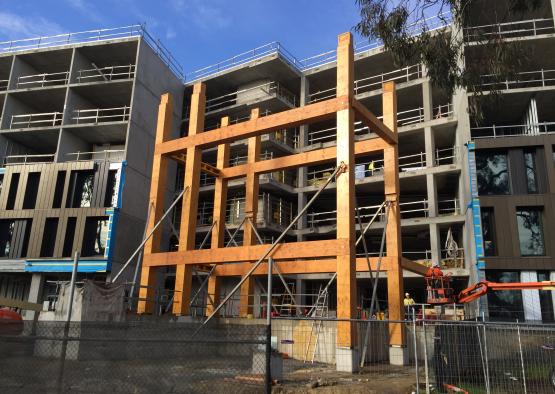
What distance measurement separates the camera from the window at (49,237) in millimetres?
30438

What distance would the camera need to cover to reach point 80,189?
31.5 metres

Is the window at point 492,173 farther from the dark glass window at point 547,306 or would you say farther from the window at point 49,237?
the window at point 49,237

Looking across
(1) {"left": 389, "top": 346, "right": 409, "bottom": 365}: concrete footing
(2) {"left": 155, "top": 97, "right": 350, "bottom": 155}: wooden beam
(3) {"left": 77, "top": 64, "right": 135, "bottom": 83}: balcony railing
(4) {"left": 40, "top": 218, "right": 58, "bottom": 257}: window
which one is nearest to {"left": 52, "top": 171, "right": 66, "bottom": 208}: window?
(4) {"left": 40, "top": 218, "right": 58, "bottom": 257}: window

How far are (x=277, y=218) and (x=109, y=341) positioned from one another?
2835cm

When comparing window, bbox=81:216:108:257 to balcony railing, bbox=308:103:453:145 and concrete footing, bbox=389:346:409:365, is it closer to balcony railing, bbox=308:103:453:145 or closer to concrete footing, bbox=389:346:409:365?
balcony railing, bbox=308:103:453:145

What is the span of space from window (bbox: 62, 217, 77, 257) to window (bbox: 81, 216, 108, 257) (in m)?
0.85

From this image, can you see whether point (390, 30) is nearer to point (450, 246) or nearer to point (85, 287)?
point (85, 287)

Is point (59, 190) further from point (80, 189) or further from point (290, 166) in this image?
point (290, 166)

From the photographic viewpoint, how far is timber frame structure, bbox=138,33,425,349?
46.3 ft

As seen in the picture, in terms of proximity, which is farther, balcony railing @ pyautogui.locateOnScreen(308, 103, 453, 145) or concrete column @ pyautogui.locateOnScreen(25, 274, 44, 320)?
balcony railing @ pyautogui.locateOnScreen(308, 103, 453, 145)

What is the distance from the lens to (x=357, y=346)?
1341 centimetres

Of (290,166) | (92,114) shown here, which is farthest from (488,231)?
(92,114)

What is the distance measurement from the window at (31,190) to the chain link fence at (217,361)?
25.2m

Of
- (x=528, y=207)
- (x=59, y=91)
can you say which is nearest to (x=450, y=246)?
(x=528, y=207)
